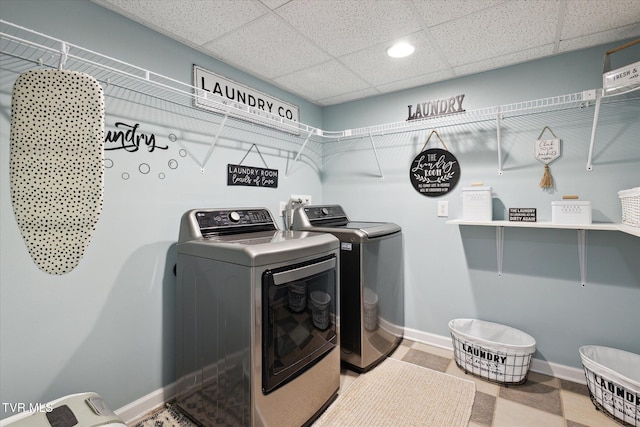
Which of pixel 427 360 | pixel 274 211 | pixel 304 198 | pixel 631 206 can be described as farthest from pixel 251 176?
pixel 631 206

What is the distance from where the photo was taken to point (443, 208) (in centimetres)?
243

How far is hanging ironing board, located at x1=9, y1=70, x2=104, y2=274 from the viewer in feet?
3.40

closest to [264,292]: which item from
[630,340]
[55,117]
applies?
[55,117]

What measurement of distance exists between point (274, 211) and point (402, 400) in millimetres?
1628

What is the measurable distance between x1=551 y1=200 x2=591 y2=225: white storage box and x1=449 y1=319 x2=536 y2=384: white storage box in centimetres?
A: 80

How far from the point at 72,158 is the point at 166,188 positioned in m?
0.69

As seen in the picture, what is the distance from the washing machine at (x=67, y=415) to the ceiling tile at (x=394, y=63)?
7.65ft

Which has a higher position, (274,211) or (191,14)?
(191,14)

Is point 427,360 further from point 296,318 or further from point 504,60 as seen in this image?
point 504,60

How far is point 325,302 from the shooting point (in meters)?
1.71

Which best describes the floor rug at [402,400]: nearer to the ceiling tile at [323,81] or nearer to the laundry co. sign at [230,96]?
the laundry co. sign at [230,96]

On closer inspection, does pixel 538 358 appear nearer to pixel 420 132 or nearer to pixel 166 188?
pixel 420 132

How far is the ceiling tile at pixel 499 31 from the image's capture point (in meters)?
1.53

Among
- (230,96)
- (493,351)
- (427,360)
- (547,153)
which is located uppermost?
(230,96)
